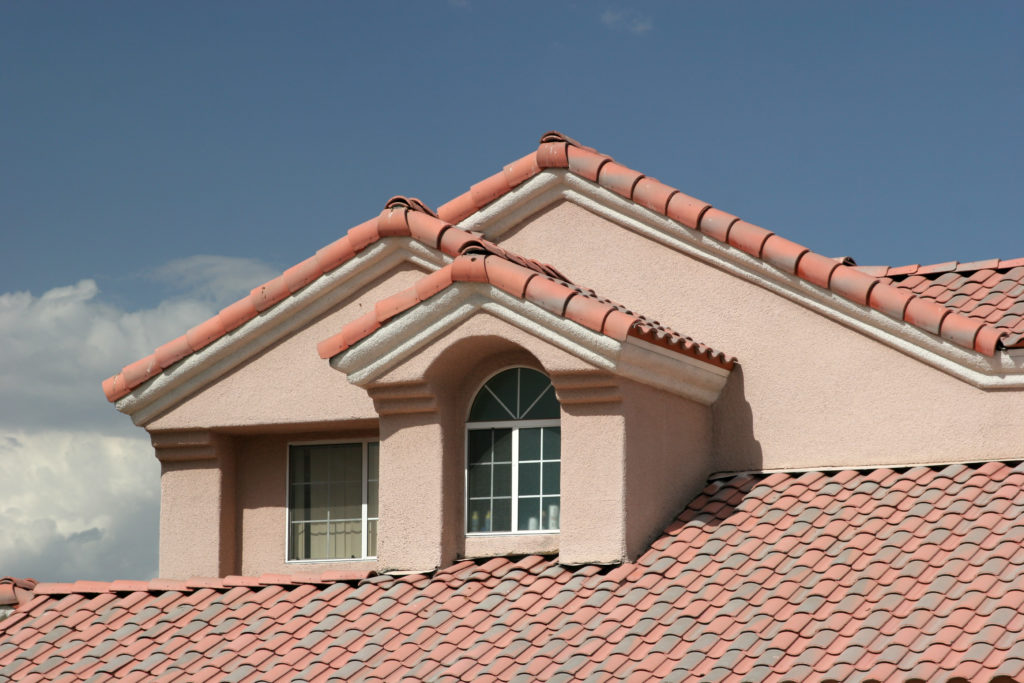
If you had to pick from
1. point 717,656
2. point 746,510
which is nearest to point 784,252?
point 746,510

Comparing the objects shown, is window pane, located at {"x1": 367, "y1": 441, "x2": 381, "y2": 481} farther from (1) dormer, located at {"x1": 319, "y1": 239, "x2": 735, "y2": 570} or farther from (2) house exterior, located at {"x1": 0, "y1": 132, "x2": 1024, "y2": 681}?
(1) dormer, located at {"x1": 319, "y1": 239, "x2": 735, "y2": 570}

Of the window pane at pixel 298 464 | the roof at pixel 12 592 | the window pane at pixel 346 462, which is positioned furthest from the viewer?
the window pane at pixel 298 464

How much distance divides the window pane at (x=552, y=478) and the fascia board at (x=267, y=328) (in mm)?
2697

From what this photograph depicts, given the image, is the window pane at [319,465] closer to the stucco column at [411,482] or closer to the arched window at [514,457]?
the stucco column at [411,482]

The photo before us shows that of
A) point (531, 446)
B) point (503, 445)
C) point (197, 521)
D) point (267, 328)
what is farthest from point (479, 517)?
point (197, 521)

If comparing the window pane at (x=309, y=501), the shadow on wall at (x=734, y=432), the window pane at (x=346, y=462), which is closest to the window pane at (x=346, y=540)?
the window pane at (x=309, y=501)

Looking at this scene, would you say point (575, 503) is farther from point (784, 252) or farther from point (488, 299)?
point (784, 252)

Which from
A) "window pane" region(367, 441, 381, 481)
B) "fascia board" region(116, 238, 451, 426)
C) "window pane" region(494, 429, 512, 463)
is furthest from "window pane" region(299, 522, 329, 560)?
"window pane" region(494, 429, 512, 463)

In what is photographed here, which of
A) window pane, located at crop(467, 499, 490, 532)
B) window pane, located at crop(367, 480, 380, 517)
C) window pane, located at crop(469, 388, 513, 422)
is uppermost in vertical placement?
window pane, located at crop(469, 388, 513, 422)

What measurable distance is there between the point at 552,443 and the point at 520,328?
144cm

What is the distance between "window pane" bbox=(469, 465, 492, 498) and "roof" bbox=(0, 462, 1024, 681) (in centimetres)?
82

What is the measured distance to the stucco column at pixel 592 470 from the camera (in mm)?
15672

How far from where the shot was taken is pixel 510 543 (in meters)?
16.4

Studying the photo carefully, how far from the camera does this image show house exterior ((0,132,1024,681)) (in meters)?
14.3
